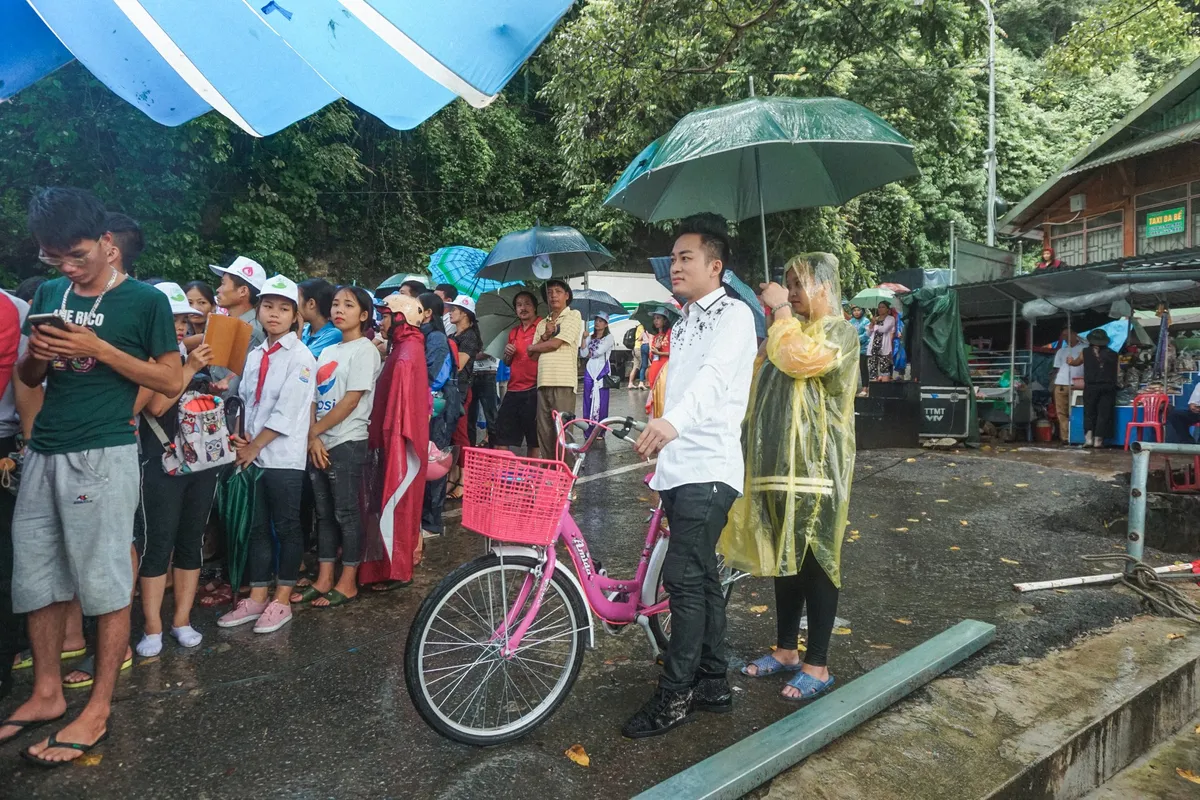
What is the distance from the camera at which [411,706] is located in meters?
3.23

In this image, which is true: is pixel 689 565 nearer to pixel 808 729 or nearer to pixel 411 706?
pixel 808 729

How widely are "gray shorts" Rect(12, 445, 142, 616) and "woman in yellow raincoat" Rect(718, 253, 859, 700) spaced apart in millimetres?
2398

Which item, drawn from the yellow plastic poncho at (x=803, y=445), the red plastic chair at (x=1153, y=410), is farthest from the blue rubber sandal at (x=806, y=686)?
the red plastic chair at (x=1153, y=410)

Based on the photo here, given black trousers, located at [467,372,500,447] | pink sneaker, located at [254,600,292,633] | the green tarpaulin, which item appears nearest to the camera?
pink sneaker, located at [254,600,292,633]

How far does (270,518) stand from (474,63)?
107 inches

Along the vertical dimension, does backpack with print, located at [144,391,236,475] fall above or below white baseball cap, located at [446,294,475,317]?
below

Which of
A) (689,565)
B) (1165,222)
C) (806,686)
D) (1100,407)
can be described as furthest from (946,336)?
(689,565)

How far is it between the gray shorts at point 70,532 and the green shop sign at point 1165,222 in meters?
19.3

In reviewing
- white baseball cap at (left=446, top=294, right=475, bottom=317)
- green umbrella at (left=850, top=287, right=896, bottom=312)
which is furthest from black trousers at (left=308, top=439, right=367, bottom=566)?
green umbrella at (left=850, top=287, right=896, bottom=312)

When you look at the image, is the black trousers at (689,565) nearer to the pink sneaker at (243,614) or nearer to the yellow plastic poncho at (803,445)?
the yellow plastic poncho at (803,445)

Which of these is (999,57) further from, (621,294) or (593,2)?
(593,2)

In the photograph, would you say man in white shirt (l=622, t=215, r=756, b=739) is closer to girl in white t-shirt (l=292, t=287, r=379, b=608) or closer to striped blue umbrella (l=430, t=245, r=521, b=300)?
girl in white t-shirt (l=292, t=287, r=379, b=608)

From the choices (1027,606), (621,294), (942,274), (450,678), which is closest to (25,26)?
(450,678)

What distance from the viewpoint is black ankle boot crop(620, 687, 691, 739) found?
9.62 feet
